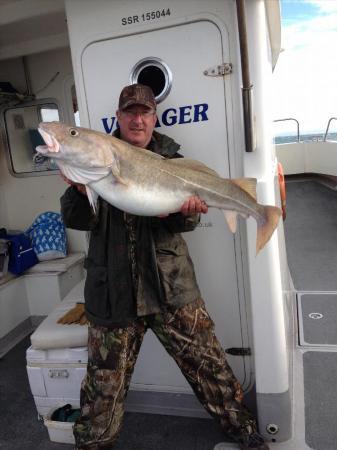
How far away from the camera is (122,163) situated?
1.90m

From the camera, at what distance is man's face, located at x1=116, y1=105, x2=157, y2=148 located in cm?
223

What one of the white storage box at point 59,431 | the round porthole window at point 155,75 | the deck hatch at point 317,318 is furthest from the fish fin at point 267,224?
the deck hatch at point 317,318

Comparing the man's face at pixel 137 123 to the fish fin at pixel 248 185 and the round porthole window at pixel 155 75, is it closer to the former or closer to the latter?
the round porthole window at pixel 155 75

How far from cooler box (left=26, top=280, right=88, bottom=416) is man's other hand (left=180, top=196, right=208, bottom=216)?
1415 millimetres

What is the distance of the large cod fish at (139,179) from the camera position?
176cm

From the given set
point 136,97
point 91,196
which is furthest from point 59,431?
point 136,97

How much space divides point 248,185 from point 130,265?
821 millimetres

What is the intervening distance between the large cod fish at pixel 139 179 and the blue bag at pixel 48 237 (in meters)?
3.43

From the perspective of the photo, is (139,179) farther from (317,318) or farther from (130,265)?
(317,318)

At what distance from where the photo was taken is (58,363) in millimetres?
2955

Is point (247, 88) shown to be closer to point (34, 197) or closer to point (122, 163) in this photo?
point (122, 163)

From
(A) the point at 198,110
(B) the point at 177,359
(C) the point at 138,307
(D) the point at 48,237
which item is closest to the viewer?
(C) the point at 138,307

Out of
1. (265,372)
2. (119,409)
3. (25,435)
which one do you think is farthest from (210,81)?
(25,435)

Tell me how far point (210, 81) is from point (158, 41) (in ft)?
1.40
